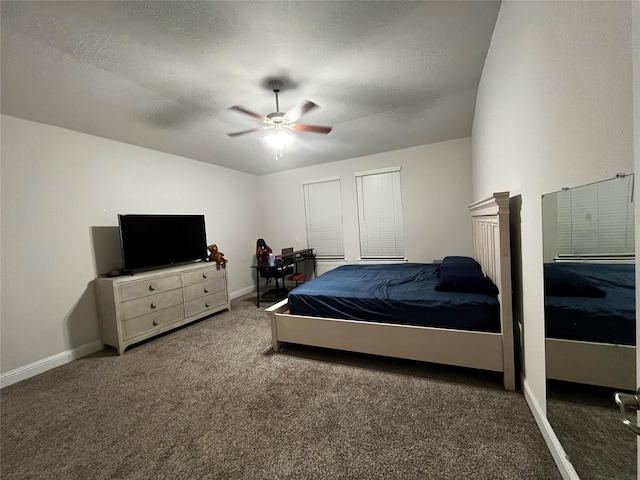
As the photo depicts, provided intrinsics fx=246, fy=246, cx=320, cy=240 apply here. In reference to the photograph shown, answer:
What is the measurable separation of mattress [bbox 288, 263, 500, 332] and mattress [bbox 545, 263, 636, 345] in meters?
0.62

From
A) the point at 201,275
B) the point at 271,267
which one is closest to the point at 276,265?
the point at 271,267

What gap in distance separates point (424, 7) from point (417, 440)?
8.90 feet

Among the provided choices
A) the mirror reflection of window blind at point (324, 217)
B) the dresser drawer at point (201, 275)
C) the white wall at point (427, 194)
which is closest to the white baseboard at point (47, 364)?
the dresser drawer at point (201, 275)

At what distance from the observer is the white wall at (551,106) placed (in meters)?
0.73

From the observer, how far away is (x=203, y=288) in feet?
11.5

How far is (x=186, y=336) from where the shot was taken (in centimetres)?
301

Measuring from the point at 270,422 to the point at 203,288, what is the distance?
7.82ft

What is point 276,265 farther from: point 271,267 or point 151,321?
point 151,321

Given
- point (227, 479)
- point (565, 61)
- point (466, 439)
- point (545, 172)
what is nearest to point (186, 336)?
point (227, 479)

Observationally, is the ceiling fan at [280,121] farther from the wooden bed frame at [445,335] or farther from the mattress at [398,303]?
the wooden bed frame at [445,335]

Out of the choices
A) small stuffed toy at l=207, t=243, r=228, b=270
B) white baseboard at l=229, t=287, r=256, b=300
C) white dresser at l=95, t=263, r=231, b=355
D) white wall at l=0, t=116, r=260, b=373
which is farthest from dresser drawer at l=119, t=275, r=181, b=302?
white baseboard at l=229, t=287, r=256, b=300

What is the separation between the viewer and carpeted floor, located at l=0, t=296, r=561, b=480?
1.29 meters

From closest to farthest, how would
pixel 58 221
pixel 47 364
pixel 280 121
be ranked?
pixel 280 121
pixel 47 364
pixel 58 221

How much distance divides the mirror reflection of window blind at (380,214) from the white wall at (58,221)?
3202 millimetres
